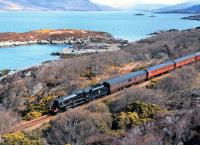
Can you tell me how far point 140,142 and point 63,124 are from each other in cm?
905

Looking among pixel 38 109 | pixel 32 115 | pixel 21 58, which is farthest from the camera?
pixel 21 58

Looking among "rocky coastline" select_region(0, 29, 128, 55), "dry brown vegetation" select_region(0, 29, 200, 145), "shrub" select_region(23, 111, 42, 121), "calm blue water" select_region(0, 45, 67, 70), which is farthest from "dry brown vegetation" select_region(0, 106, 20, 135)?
"rocky coastline" select_region(0, 29, 128, 55)

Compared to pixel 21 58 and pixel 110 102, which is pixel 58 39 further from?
pixel 110 102

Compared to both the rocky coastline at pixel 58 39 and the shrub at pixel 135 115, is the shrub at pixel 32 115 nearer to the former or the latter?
the shrub at pixel 135 115

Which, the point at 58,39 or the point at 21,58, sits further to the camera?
the point at 58,39

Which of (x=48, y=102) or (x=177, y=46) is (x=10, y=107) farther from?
(x=177, y=46)

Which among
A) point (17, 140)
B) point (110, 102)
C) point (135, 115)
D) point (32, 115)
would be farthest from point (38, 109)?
point (17, 140)

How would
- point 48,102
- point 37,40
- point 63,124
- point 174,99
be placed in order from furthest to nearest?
point 37,40 < point 48,102 < point 174,99 < point 63,124

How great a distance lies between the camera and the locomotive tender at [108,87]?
3422 centimetres

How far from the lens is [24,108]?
1532 inches

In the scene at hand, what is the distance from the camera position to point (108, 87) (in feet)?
127

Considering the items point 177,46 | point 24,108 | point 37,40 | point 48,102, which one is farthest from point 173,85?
point 37,40

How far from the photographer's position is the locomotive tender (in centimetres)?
3422

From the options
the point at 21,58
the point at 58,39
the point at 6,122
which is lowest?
the point at 21,58
